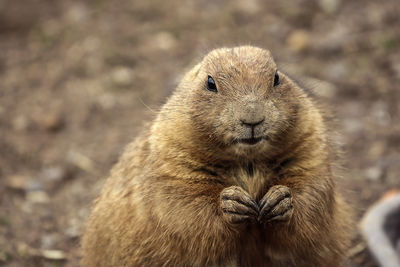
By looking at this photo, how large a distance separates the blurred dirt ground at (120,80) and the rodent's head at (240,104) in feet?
4.88

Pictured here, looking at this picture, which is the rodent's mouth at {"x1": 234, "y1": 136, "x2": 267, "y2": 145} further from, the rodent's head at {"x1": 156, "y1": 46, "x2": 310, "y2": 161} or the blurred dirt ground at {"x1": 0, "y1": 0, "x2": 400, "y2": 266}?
the blurred dirt ground at {"x1": 0, "y1": 0, "x2": 400, "y2": 266}

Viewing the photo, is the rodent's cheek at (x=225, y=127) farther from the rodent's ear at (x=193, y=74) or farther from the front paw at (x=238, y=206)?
the rodent's ear at (x=193, y=74)

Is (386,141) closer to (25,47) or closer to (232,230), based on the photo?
(232,230)

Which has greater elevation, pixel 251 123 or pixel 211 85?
pixel 211 85

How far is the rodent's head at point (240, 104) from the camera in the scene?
10.9ft

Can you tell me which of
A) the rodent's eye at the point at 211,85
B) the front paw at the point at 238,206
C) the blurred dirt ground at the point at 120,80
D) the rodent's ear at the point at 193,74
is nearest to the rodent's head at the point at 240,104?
the rodent's eye at the point at 211,85

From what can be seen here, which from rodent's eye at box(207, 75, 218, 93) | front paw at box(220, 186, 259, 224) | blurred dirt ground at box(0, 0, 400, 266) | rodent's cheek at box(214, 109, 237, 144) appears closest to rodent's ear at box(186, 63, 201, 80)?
rodent's eye at box(207, 75, 218, 93)

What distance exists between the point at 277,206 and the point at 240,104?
622mm

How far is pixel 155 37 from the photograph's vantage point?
26.7 ft

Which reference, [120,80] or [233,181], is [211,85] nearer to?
[233,181]

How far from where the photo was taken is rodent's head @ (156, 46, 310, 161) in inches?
131

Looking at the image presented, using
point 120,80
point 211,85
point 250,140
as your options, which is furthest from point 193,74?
point 120,80

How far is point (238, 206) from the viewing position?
3311mm

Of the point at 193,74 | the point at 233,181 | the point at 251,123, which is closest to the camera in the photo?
the point at 251,123
